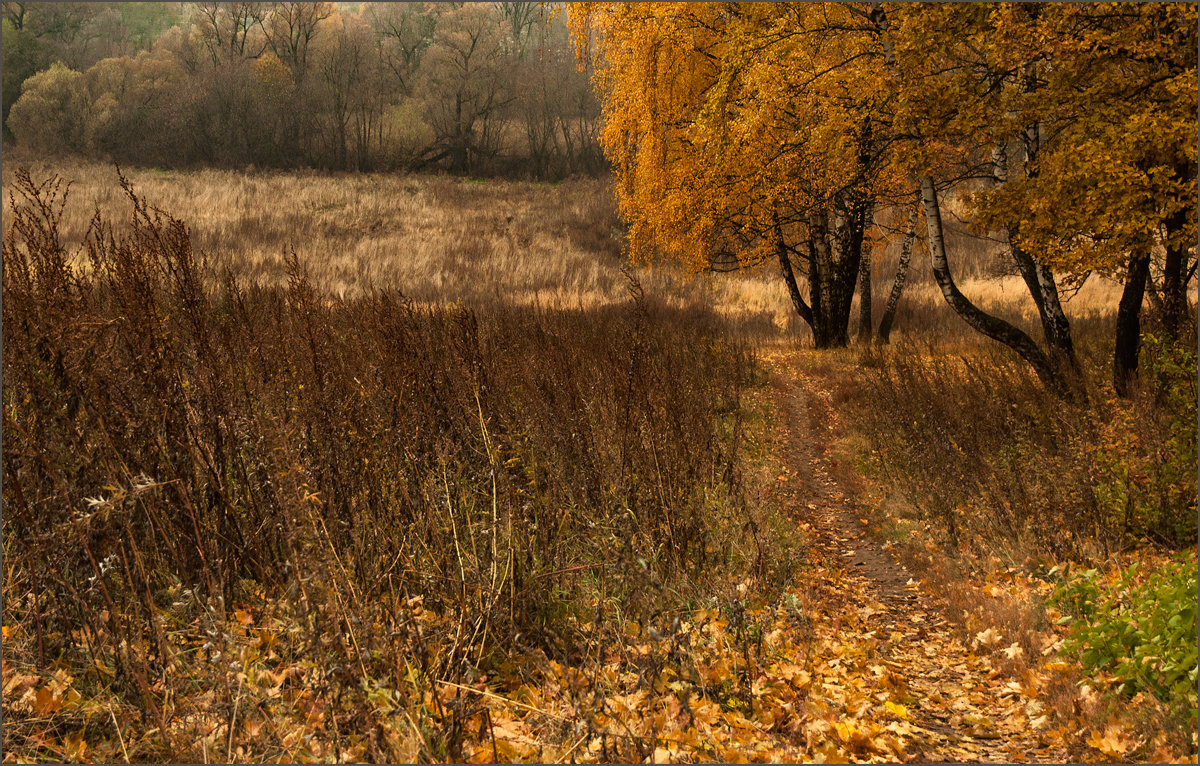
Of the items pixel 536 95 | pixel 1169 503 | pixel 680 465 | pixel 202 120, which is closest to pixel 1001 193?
pixel 1169 503

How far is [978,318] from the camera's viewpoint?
9352mm

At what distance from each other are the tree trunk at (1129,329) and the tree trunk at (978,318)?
1.80 ft

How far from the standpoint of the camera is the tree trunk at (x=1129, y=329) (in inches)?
302

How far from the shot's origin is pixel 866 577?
5.58 meters

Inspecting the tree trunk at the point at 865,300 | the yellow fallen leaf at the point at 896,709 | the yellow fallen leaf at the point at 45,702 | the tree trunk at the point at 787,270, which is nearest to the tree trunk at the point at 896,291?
the tree trunk at the point at 865,300

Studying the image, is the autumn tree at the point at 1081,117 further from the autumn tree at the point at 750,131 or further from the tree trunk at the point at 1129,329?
the autumn tree at the point at 750,131

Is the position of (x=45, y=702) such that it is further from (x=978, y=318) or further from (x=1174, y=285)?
(x=978, y=318)

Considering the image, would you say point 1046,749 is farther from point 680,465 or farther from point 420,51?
point 420,51

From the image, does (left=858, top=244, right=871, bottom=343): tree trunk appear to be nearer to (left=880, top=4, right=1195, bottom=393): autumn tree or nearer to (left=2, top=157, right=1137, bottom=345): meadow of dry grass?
(left=2, top=157, right=1137, bottom=345): meadow of dry grass

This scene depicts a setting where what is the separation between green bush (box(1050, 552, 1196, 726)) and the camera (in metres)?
3.33

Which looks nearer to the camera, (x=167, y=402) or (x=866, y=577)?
(x=167, y=402)

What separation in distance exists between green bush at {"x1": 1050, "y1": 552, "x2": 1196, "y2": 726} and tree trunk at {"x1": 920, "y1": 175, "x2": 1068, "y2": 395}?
15.5 feet

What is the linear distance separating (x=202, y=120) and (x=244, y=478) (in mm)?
43345

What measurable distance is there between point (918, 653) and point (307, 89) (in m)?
45.8
